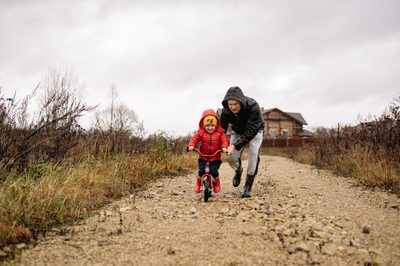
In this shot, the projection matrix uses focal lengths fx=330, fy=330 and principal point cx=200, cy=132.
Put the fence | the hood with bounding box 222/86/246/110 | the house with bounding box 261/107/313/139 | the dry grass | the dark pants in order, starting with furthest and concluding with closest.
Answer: the house with bounding box 261/107/313/139 < the fence < the dark pants < the hood with bounding box 222/86/246/110 < the dry grass

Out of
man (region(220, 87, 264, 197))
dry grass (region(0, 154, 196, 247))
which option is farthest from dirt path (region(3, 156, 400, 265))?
man (region(220, 87, 264, 197))

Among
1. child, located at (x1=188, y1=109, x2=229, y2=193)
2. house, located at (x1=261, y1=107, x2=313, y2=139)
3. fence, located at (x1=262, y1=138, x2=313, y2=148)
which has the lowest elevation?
child, located at (x1=188, y1=109, x2=229, y2=193)

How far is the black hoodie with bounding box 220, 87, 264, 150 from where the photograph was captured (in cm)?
506

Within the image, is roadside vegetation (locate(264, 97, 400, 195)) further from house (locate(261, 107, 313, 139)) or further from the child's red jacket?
house (locate(261, 107, 313, 139))

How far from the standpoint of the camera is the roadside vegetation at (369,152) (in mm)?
6285

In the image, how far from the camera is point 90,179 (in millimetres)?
5000

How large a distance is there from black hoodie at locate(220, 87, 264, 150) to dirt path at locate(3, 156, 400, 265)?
0.95m

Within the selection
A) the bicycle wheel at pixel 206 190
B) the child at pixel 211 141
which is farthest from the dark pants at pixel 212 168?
the bicycle wheel at pixel 206 190

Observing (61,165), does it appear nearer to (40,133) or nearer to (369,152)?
(40,133)

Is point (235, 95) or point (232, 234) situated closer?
point (232, 234)

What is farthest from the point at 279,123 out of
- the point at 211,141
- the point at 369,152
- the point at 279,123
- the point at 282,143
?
the point at 211,141

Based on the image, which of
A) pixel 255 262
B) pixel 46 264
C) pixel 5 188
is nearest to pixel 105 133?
pixel 5 188

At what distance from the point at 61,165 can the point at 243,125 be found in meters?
3.04

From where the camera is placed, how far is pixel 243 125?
5281 mm
